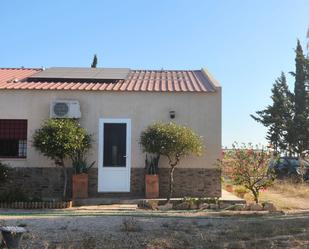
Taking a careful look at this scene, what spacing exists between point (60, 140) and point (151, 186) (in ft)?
10.7

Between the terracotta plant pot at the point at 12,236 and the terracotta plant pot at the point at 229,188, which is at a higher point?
the terracotta plant pot at the point at 229,188

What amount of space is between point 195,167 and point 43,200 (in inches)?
196

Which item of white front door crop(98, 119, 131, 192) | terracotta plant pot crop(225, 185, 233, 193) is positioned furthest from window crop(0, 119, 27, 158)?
terracotta plant pot crop(225, 185, 233, 193)

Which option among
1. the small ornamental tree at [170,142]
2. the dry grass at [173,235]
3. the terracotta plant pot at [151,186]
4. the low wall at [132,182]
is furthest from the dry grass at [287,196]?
the dry grass at [173,235]

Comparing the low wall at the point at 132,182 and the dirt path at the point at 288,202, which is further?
the low wall at the point at 132,182

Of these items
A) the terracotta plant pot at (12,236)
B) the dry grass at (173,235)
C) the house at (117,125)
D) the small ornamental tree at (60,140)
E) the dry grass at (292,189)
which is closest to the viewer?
the terracotta plant pot at (12,236)

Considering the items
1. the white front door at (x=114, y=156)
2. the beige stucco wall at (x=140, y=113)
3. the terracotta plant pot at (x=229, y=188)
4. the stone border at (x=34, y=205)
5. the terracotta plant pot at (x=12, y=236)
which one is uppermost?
the beige stucco wall at (x=140, y=113)

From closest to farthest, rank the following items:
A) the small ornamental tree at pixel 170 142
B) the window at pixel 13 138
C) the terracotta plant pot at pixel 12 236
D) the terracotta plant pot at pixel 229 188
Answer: the terracotta plant pot at pixel 12 236, the small ornamental tree at pixel 170 142, the window at pixel 13 138, the terracotta plant pot at pixel 229 188

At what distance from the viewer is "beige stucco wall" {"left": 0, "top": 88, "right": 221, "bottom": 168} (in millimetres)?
17906

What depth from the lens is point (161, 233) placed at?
9.83m

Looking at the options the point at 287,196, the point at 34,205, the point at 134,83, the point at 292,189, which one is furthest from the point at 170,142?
the point at 292,189

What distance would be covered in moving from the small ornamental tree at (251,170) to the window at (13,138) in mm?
6995

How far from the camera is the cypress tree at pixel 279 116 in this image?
4066 centimetres

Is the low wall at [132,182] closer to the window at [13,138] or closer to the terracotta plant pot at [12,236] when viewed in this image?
the window at [13,138]
